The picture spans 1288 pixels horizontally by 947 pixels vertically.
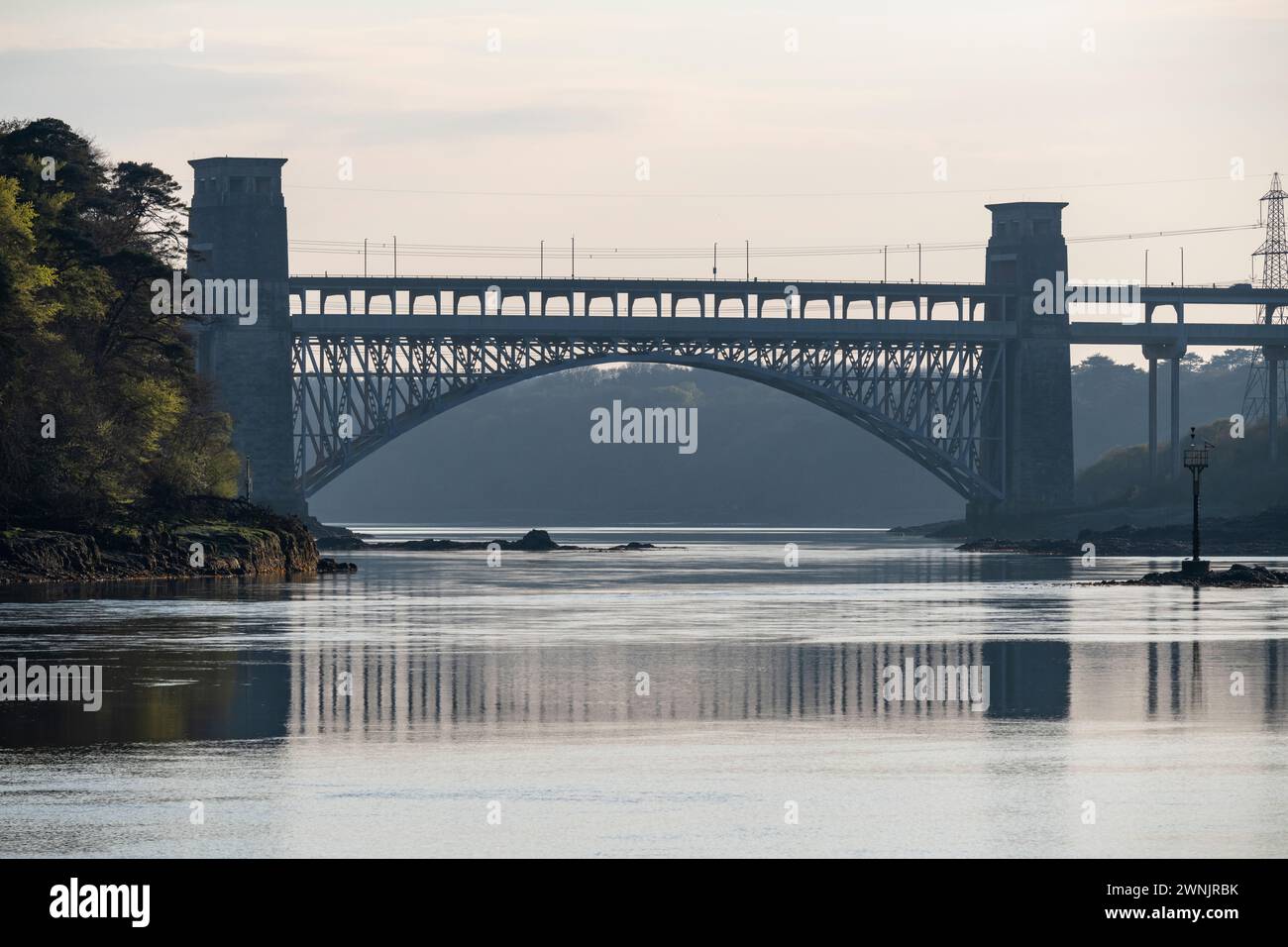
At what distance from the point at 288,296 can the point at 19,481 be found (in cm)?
4992

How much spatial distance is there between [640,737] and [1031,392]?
10547 centimetres

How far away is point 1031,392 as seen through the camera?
12400cm

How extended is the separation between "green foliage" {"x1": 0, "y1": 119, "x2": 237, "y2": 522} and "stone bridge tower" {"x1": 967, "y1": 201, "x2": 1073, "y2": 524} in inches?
2238

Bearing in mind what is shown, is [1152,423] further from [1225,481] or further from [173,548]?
[173,548]

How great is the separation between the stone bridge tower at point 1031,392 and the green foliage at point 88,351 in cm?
5684

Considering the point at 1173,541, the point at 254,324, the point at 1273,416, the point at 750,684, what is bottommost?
the point at 1173,541

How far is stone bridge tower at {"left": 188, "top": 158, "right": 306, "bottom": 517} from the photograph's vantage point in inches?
4257

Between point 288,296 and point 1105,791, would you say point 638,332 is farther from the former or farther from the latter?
point 1105,791

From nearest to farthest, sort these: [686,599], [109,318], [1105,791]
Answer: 1. [1105,791]
2. [686,599]
3. [109,318]

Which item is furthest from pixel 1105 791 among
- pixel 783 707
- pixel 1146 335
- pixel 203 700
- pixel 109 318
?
pixel 1146 335

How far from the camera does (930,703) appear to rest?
25.0m

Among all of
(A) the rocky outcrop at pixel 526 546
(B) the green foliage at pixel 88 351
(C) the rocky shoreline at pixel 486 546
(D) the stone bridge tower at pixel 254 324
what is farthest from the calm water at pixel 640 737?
(D) the stone bridge tower at pixel 254 324

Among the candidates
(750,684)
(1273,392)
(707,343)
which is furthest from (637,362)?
(750,684)

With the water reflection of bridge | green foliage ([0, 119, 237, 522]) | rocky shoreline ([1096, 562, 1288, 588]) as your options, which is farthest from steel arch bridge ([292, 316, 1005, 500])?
the water reflection of bridge
